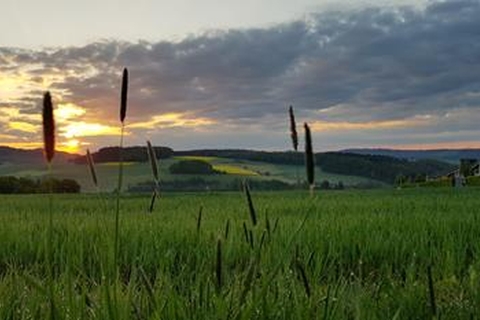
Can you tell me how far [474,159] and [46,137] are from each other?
88.8 metres

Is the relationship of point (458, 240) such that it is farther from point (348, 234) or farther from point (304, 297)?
point (304, 297)

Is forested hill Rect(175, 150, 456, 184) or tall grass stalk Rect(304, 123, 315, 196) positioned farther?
forested hill Rect(175, 150, 456, 184)

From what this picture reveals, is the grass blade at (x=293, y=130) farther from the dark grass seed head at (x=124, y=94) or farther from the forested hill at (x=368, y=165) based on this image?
the forested hill at (x=368, y=165)

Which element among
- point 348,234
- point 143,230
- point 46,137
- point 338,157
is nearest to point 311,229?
point 348,234

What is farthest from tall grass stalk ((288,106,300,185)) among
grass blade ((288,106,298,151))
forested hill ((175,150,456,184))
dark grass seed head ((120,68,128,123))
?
forested hill ((175,150,456,184))

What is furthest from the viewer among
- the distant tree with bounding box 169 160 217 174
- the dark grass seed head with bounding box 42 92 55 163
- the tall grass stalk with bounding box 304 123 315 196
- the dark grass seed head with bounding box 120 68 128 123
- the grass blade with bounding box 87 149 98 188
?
the distant tree with bounding box 169 160 217 174

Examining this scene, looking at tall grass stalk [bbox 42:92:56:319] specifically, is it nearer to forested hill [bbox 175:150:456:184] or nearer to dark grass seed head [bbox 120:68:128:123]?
dark grass seed head [bbox 120:68:128:123]

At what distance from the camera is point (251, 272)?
1983mm

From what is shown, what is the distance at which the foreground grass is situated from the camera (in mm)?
2420

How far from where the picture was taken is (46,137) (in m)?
1.75

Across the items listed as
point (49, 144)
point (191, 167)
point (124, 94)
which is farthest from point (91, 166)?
point (191, 167)

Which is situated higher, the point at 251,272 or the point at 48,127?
the point at 48,127

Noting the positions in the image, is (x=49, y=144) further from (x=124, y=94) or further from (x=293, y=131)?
(x=293, y=131)

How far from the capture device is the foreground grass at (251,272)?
2420 millimetres
